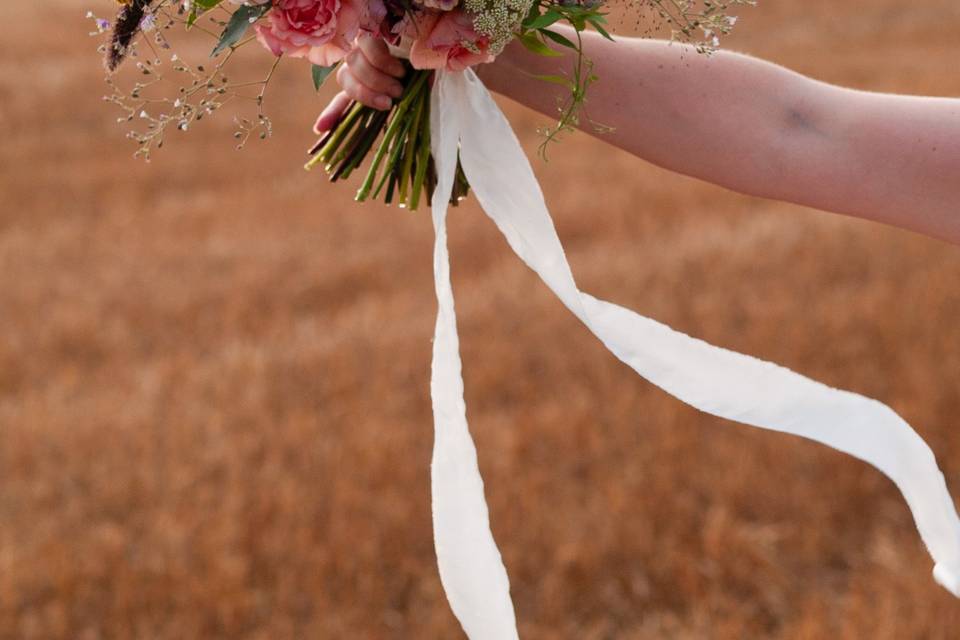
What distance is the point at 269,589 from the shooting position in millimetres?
3166

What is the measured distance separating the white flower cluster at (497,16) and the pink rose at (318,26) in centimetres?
13

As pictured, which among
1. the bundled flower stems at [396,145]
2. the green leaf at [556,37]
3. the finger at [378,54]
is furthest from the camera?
the bundled flower stems at [396,145]

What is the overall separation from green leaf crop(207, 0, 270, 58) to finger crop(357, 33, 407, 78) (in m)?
0.21

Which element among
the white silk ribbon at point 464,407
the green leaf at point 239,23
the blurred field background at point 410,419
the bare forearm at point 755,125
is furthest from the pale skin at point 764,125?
the blurred field background at point 410,419

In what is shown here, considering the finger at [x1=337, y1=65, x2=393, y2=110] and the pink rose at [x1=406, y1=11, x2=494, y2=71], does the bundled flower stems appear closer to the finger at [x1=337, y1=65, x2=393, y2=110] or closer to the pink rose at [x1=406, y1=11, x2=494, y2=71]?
the finger at [x1=337, y1=65, x2=393, y2=110]

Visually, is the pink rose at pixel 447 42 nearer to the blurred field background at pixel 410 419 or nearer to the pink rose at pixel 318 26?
the pink rose at pixel 318 26

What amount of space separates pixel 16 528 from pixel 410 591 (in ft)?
3.80

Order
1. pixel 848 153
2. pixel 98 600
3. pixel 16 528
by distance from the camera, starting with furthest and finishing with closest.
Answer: pixel 16 528 → pixel 98 600 → pixel 848 153

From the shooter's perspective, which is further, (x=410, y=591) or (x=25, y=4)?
(x=25, y=4)

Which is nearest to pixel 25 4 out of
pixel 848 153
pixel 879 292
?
pixel 879 292

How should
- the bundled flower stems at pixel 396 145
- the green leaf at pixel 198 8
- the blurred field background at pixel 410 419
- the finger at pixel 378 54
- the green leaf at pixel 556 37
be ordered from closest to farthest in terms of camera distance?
the green leaf at pixel 198 8
the green leaf at pixel 556 37
the finger at pixel 378 54
the bundled flower stems at pixel 396 145
the blurred field background at pixel 410 419

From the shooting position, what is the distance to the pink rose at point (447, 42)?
4.75ft

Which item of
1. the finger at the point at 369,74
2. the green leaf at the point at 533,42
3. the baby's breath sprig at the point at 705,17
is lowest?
the finger at the point at 369,74

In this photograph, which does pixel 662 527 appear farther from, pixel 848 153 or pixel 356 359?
pixel 848 153
